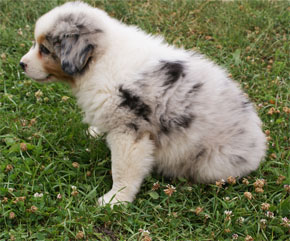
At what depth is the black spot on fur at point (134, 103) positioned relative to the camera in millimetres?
3496

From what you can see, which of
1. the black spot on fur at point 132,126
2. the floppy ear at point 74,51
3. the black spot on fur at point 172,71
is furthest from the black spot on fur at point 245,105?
the floppy ear at point 74,51

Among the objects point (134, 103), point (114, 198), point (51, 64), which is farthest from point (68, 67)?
point (114, 198)

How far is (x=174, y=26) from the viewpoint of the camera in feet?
20.5

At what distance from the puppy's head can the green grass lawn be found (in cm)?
78

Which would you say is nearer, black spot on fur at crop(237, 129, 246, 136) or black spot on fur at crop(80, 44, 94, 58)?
black spot on fur at crop(80, 44, 94, 58)

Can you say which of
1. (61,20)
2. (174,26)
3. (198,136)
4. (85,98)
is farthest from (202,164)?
(174,26)

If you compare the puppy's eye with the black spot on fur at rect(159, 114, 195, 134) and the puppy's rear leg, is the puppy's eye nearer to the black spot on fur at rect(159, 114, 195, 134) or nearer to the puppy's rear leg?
the puppy's rear leg

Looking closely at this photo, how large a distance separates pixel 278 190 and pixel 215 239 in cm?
86

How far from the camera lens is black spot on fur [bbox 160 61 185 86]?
11.7ft

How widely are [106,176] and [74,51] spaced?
1245mm

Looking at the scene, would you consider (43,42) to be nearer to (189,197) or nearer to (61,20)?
(61,20)

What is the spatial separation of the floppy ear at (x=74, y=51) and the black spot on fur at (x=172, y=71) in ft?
2.19

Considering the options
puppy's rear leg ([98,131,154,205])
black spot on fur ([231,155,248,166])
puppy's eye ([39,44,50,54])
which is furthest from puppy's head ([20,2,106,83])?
black spot on fur ([231,155,248,166])

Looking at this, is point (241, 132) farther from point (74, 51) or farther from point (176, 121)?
point (74, 51)
